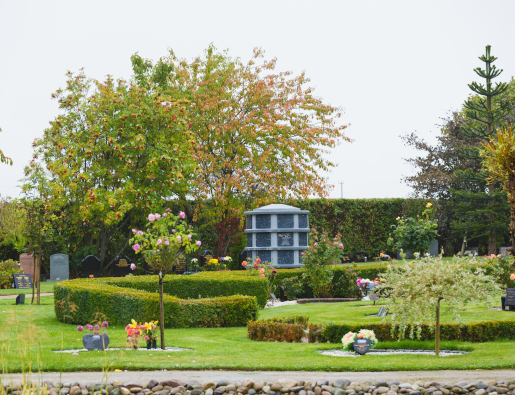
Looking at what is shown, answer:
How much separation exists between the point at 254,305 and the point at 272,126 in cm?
1350

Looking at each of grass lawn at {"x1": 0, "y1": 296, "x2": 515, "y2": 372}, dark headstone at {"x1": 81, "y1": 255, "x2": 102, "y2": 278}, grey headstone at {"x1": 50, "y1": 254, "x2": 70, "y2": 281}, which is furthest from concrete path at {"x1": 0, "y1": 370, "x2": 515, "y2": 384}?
grey headstone at {"x1": 50, "y1": 254, "x2": 70, "y2": 281}

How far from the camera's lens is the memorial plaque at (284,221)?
1820cm

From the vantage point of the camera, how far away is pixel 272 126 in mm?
23969

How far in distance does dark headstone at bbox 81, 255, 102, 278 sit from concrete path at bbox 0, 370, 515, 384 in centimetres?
1636

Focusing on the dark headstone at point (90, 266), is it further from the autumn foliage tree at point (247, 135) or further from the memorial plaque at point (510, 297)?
the memorial plaque at point (510, 297)

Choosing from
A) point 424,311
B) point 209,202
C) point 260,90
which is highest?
point 260,90

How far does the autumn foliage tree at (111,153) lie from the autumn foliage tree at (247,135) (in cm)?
151

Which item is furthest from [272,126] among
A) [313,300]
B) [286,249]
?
[313,300]

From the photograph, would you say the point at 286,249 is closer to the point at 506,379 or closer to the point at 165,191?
the point at 165,191

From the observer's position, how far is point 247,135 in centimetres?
2403

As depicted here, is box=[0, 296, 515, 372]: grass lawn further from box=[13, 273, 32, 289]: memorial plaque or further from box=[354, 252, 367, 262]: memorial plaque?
box=[354, 252, 367, 262]: memorial plaque

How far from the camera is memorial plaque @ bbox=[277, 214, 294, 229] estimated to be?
1820 centimetres

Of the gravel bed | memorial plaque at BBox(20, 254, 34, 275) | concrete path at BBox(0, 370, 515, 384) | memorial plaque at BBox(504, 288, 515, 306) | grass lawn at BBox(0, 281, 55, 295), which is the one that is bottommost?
the gravel bed

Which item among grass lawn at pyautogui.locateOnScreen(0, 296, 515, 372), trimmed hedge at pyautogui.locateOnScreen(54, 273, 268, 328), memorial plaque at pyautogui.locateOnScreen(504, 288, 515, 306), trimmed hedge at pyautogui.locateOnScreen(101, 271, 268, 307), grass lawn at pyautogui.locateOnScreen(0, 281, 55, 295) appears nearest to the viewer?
grass lawn at pyautogui.locateOnScreen(0, 296, 515, 372)
